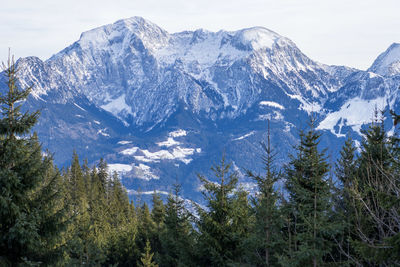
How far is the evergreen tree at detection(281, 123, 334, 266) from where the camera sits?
16172 millimetres

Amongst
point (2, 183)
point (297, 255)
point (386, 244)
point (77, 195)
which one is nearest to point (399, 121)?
point (386, 244)

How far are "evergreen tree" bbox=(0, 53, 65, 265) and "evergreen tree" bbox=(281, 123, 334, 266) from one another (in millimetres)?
9345

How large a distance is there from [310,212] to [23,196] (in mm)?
11354

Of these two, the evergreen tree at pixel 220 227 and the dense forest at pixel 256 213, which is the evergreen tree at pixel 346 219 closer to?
the dense forest at pixel 256 213

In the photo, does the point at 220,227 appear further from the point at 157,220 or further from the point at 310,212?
the point at 157,220

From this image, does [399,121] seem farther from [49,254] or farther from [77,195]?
[77,195]

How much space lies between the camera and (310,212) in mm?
17953

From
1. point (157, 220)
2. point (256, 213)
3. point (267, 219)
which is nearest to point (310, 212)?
point (267, 219)

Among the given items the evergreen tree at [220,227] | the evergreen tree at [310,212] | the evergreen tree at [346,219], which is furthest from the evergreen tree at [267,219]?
the evergreen tree at [220,227]

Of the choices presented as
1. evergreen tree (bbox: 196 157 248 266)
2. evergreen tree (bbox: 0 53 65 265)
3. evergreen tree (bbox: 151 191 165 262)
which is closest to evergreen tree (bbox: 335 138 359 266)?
evergreen tree (bbox: 196 157 248 266)

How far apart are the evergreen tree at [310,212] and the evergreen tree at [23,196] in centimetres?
935

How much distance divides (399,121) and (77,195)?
69.7 meters

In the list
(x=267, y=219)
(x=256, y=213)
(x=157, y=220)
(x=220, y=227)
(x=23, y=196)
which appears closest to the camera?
(x=23, y=196)

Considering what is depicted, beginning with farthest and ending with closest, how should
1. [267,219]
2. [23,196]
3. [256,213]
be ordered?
[256,213] < [267,219] < [23,196]
